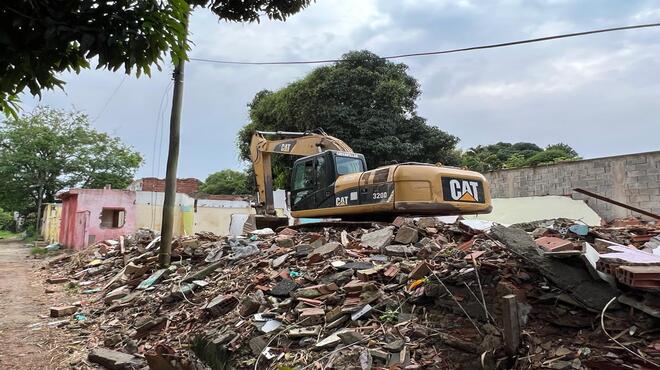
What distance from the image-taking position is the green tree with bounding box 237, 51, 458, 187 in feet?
71.1

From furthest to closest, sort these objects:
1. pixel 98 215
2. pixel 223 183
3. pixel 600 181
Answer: pixel 223 183 → pixel 98 215 → pixel 600 181

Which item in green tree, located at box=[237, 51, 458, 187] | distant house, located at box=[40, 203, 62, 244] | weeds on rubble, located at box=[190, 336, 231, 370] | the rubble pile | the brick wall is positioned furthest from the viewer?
the brick wall

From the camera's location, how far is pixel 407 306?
459 cm

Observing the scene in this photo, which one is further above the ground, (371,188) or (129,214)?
(371,188)

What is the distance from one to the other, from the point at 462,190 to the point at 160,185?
2141cm

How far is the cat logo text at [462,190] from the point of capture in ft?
28.0

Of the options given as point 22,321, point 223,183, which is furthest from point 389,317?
point 223,183

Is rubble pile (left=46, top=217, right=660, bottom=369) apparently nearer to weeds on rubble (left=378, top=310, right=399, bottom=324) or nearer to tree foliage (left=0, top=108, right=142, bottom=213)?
weeds on rubble (left=378, top=310, right=399, bottom=324)

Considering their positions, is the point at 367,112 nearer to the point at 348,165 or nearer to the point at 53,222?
the point at 348,165

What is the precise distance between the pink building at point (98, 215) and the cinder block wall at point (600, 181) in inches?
582

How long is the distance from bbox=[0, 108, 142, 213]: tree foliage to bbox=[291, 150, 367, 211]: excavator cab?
23460mm

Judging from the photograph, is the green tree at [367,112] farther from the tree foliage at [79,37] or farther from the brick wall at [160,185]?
the tree foliage at [79,37]

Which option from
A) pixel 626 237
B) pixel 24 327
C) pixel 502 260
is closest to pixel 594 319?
pixel 502 260

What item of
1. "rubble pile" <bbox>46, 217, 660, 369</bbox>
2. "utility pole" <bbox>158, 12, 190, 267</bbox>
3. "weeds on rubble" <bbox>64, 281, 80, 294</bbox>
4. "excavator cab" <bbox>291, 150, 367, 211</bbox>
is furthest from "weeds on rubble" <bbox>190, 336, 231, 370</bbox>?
"weeds on rubble" <bbox>64, 281, 80, 294</bbox>
